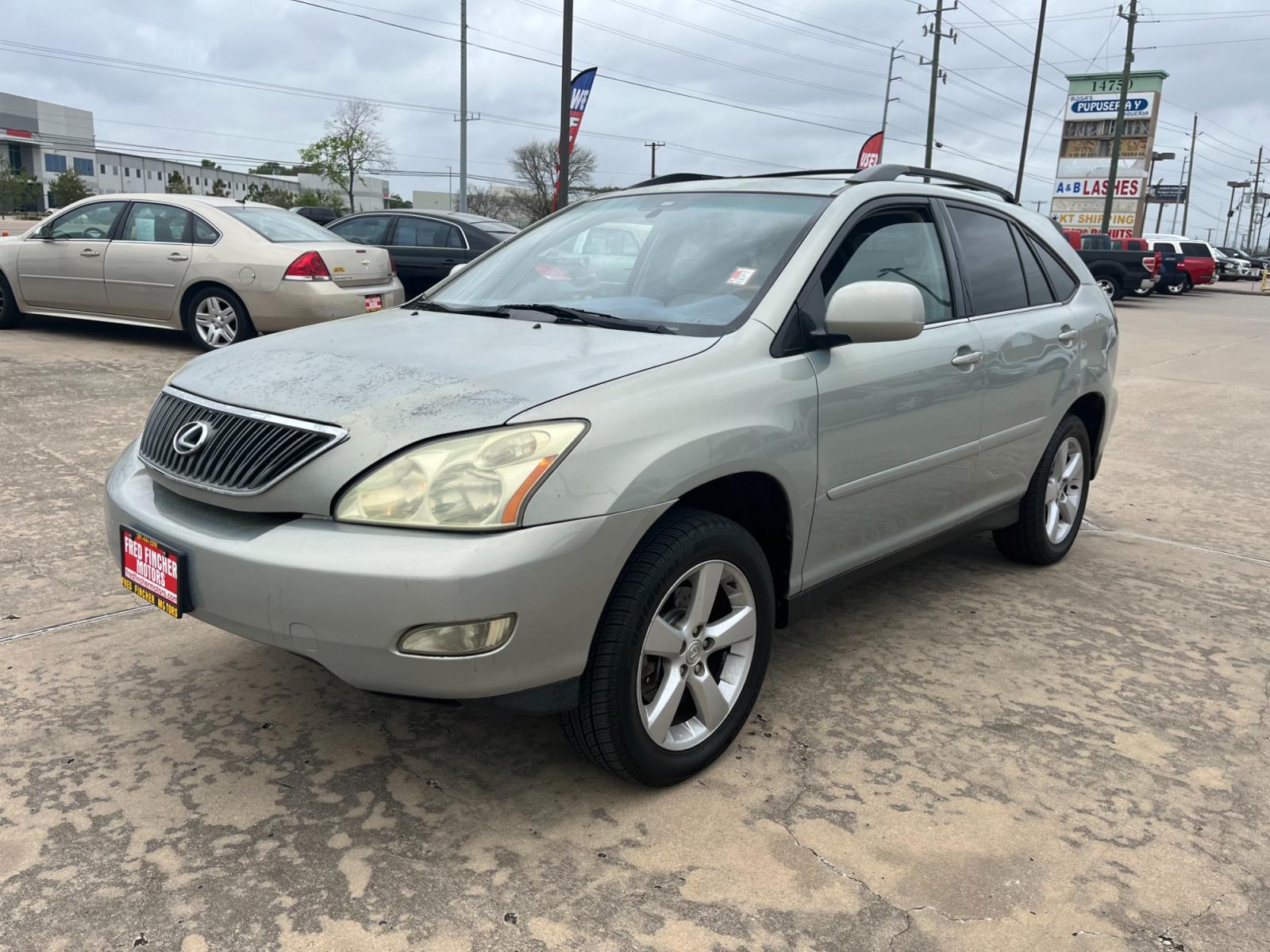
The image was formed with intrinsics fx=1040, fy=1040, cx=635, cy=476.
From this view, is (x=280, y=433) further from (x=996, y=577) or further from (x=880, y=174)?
(x=996, y=577)

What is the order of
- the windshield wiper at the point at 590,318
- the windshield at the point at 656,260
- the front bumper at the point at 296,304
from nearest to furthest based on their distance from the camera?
the windshield wiper at the point at 590,318, the windshield at the point at 656,260, the front bumper at the point at 296,304

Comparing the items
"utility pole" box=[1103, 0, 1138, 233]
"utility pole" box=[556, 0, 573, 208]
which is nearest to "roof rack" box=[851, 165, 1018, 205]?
"utility pole" box=[556, 0, 573, 208]

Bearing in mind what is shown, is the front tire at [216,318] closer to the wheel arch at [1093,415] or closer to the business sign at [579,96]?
the wheel arch at [1093,415]

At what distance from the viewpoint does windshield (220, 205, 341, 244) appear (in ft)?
30.1

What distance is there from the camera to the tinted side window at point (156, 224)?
9133 mm

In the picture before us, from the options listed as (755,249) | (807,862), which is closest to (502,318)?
Answer: (755,249)

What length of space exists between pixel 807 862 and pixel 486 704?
0.84 m

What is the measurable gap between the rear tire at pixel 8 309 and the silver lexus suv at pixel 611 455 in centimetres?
803

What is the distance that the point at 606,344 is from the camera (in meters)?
2.86

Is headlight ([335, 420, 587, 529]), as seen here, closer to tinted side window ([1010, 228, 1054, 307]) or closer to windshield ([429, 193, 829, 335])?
windshield ([429, 193, 829, 335])

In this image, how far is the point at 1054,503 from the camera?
4.69 m

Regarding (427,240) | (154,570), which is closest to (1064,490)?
(154,570)

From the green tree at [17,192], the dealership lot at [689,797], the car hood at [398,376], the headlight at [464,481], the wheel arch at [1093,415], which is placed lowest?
the dealership lot at [689,797]

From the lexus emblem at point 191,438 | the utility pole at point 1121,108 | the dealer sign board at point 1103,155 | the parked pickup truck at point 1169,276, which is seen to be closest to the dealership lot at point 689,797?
the lexus emblem at point 191,438
